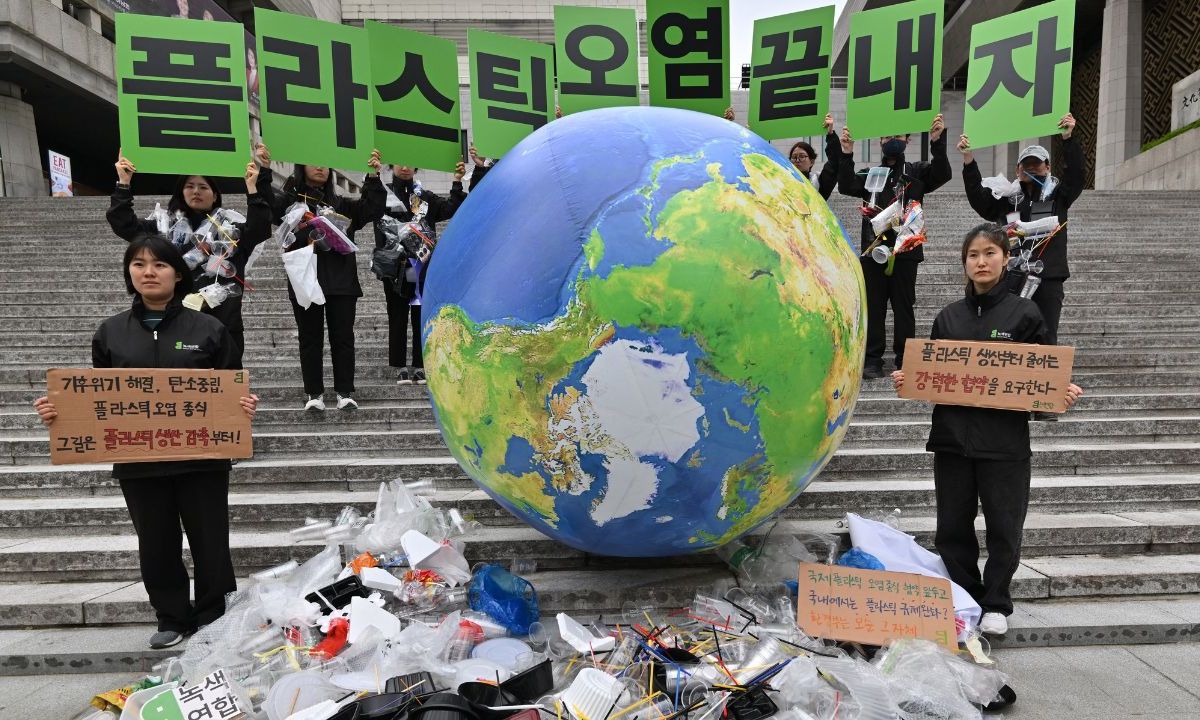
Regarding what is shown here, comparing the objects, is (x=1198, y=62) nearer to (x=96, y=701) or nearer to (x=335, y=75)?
(x=335, y=75)

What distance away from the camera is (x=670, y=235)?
2.26m

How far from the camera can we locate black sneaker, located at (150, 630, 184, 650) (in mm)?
2910

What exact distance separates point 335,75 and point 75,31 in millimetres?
13507

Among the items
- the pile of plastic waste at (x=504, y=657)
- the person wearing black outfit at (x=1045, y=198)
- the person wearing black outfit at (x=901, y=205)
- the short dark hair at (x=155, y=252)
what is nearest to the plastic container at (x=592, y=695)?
the pile of plastic waste at (x=504, y=657)

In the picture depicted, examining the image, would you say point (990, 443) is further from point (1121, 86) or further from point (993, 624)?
point (1121, 86)


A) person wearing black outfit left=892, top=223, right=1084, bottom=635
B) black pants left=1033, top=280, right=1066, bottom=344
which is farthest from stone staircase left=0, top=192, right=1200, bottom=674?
black pants left=1033, top=280, right=1066, bottom=344

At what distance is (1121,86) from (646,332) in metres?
20.2

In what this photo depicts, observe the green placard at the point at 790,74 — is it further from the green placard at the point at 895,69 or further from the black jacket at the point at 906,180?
the black jacket at the point at 906,180

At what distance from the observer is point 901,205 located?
5246mm

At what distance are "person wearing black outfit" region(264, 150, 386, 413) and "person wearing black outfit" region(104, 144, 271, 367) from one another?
37 centimetres

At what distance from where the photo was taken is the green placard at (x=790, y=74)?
5.10 m

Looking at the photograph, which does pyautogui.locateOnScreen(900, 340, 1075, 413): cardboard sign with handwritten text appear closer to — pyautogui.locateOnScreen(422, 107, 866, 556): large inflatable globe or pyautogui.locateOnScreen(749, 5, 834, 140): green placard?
pyautogui.locateOnScreen(422, 107, 866, 556): large inflatable globe

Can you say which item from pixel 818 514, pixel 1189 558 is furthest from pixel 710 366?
pixel 1189 558

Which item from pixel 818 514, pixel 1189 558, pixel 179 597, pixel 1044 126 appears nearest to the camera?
pixel 179 597
